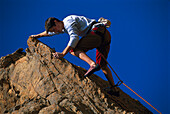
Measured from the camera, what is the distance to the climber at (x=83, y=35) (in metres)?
4.33

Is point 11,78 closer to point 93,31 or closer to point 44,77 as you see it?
point 44,77

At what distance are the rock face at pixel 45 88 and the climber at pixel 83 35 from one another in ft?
1.40

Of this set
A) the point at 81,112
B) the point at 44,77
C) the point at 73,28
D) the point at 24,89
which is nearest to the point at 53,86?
the point at 44,77

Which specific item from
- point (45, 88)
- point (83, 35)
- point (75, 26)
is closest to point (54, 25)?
point (75, 26)

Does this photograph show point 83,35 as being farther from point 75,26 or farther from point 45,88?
point 45,88

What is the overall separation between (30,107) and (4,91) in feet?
4.22

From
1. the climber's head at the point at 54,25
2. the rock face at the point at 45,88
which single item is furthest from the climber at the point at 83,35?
the rock face at the point at 45,88

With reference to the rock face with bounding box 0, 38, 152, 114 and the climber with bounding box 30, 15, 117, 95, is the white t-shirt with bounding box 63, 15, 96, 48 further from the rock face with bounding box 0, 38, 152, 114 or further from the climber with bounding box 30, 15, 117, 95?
the rock face with bounding box 0, 38, 152, 114

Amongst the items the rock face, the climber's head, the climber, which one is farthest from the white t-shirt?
the rock face

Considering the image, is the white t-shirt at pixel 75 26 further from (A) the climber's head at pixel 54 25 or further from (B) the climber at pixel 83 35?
(A) the climber's head at pixel 54 25

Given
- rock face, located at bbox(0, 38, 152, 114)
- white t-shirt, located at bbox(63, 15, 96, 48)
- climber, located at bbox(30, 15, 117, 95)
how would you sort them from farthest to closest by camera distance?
climber, located at bbox(30, 15, 117, 95) → white t-shirt, located at bbox(63, 15, 96, 48) → rock face, located at bbox(0, 38, 152, 114)

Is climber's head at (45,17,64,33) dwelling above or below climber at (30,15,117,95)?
above

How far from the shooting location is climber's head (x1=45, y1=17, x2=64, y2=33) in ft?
14.3

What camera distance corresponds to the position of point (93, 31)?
4.68 meters
